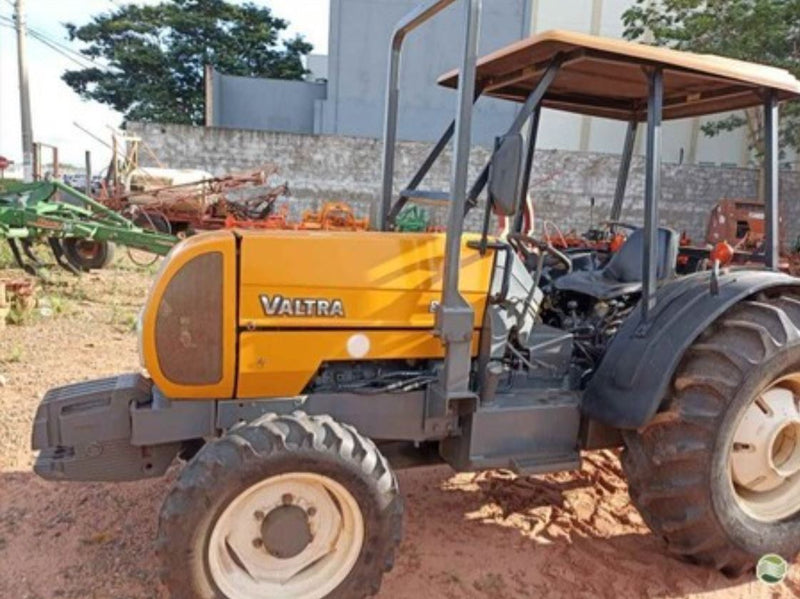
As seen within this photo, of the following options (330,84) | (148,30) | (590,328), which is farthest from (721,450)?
(148,30)

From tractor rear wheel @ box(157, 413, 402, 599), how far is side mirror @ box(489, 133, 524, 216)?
1003 mm

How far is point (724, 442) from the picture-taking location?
2.82 metres

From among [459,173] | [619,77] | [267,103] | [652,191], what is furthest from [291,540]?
[267,103]

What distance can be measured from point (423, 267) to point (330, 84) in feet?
76.3

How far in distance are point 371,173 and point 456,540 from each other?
13.6 m

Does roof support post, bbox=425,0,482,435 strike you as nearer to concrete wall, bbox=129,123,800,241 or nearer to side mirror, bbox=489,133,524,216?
side mirror, bbox=489,133,524,216

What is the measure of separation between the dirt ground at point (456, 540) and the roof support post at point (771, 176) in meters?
1.48

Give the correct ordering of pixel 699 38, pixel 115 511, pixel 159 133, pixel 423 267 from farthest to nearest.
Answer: pixel 699 38 → pixel 159 133 → pixel 115 511 → pixel 423 267

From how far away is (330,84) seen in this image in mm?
24625

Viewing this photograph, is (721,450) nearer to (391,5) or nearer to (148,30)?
(391,5)

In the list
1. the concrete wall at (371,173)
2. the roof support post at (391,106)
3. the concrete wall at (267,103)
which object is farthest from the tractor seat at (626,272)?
the concrete wall at (267,103)

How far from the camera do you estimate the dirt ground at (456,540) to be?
9.29ft

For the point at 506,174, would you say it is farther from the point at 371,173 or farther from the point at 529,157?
the point at 371,173

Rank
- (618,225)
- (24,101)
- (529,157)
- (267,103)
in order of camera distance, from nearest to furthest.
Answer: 1. (529,157)
2. (618,225)
3. (24,101)
4. (267,103)
